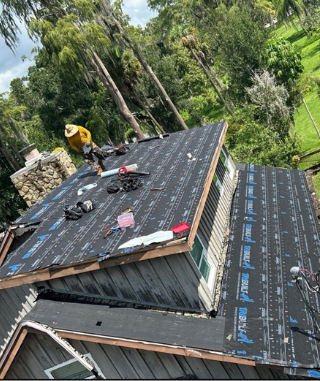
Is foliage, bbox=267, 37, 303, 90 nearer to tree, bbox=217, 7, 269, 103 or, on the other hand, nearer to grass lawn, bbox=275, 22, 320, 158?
tree, bbox=217, 7, 269, 103

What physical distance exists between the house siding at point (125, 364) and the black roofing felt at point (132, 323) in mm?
424

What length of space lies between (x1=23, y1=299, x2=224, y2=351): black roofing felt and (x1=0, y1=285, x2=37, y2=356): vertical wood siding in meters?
0.69

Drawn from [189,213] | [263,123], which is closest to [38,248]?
[189,213]

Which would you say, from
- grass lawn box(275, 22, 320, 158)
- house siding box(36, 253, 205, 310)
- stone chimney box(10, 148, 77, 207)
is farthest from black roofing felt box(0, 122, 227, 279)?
grass lawn box(275, 22, 320, 158)

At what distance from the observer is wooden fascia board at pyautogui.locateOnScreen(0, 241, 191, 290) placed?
800 cm

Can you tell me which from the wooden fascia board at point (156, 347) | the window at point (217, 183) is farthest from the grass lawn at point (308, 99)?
the wooden fascia board at point (156, 347)

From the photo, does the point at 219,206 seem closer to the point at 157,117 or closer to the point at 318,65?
the point at 157,117

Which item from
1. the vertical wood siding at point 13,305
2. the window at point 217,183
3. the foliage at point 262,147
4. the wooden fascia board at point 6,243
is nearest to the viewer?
the vertical wood siding at point 13,305

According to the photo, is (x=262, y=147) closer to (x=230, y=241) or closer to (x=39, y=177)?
(x=39, y=177)

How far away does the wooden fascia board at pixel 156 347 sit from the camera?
749 centimetres

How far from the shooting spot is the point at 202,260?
9.42 m

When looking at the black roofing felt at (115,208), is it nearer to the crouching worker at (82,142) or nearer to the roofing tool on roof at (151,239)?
the roofing tool on roof at (151,239)

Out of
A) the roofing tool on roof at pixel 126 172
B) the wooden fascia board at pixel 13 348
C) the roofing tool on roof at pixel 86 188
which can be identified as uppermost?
the roofing tool on roof at pixel 86 188

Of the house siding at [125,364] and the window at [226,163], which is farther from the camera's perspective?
the window at [226,163]
